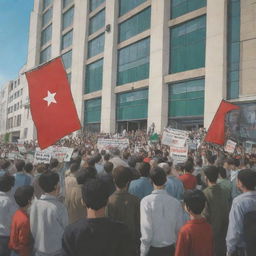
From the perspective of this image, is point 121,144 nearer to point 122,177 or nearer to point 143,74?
point 122,177

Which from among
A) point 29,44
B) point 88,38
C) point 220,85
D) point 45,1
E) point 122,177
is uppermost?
point 45,1

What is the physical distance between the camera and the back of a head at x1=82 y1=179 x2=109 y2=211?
2244 millimetres

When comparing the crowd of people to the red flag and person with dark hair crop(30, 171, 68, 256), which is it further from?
the red flag

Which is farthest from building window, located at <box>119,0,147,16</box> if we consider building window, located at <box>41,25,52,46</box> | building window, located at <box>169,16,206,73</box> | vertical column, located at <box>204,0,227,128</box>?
building window, located at <box>41,25,52,46</box>

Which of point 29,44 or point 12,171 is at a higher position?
point 29,44

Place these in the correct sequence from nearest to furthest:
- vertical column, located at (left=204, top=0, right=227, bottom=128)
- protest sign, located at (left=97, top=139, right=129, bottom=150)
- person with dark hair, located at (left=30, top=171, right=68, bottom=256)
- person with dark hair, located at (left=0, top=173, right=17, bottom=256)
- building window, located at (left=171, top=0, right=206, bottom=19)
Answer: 1. person with dark hair, located at (left=30, top=171, right=68, bottom=256)
2. person with dark hair, located at (left=0, top=173, right=17, bottom=256)
3. protest sign, located at (left=97, top=139, right=129, bottom=150)
4. vertical column, located at (left=204, top=0, right=227, bottom=128)
5. building window, located at (left=171, top=0, right=206, bottom=19)

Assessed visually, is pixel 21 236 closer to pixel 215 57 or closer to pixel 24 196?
pixel 24 196

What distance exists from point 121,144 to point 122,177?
7676mm

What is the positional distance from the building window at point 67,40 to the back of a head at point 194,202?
38427mm

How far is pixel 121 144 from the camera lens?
37.3 ft

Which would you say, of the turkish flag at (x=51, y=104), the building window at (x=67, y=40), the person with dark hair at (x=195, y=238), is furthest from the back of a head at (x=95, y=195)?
the building window at (x=67, y=40)

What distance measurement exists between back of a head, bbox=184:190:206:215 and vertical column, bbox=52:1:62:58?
40.1 meters

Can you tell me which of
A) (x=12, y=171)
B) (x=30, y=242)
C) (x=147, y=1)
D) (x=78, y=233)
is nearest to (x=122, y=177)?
(x=30, y=242)

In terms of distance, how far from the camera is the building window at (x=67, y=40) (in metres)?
39.1
